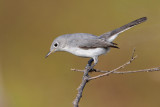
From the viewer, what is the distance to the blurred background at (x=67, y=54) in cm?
520

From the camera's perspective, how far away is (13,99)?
5434mm

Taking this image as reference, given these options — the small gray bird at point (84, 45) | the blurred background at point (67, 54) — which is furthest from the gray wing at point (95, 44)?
the blurred background at point (67, 54)

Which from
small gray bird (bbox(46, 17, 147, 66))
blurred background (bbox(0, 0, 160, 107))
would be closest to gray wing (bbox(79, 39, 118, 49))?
small gray bird (bbox(46, 17, 147, 66))

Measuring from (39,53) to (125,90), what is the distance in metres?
1.91

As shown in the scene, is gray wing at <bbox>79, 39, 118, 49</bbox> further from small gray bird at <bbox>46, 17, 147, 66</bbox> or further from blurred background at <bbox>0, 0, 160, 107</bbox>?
blurred background at <bbox>0, 0, 160, 107</bbox>

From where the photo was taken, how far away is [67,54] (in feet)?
19.1

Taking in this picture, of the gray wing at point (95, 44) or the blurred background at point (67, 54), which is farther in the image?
the blurred background at point (67, 54)

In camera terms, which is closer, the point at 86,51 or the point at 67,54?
the point at 86,51

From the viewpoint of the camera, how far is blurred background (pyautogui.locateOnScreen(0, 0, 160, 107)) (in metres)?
5.20

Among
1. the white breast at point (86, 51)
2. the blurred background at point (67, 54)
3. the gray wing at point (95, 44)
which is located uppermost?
the blurred background at point (67, 54)

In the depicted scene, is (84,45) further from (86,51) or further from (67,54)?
(67,54)

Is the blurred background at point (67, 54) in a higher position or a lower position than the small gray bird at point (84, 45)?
higher

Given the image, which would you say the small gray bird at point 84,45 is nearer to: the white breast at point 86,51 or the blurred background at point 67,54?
the white breast at point 86,51

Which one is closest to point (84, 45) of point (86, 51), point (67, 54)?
point (86, 51)
